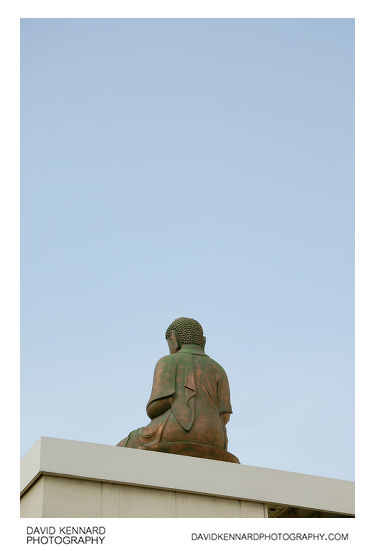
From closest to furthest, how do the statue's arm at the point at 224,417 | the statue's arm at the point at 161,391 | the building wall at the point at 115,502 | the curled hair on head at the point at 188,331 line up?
the building wall at the point at 115,502, the statue's arm at the point at 161,391, the statue's arm at the point at 224,417, the curled hair on head at the point at 188,331

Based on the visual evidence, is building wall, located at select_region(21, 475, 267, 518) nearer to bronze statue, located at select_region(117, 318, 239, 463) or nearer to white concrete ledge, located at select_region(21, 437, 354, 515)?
white concrete ledge, located at select_region(21, 437, 354, 515)

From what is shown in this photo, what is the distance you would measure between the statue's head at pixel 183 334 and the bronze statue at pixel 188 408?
0.02 metres

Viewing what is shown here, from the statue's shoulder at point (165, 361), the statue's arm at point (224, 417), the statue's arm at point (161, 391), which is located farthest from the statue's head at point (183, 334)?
the statue's arm at point (224, 417)

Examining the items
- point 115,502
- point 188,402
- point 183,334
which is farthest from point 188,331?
point 115,502

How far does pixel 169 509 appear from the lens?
7766mm

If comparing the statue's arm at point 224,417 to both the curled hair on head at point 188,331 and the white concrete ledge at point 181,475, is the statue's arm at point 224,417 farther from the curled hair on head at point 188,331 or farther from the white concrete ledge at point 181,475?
the white concrete ledge at point 181,475

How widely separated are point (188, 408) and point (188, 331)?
120cm

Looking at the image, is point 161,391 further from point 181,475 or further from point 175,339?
point 181,475

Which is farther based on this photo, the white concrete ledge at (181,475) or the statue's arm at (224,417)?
the statue's arm at (224,417)

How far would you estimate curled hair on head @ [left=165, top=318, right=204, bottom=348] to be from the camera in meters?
10.6

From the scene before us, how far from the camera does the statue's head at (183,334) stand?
34.9ft

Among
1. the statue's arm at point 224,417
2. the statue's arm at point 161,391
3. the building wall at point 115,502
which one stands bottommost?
the building wall at point 115,502

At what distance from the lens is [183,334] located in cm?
1066
